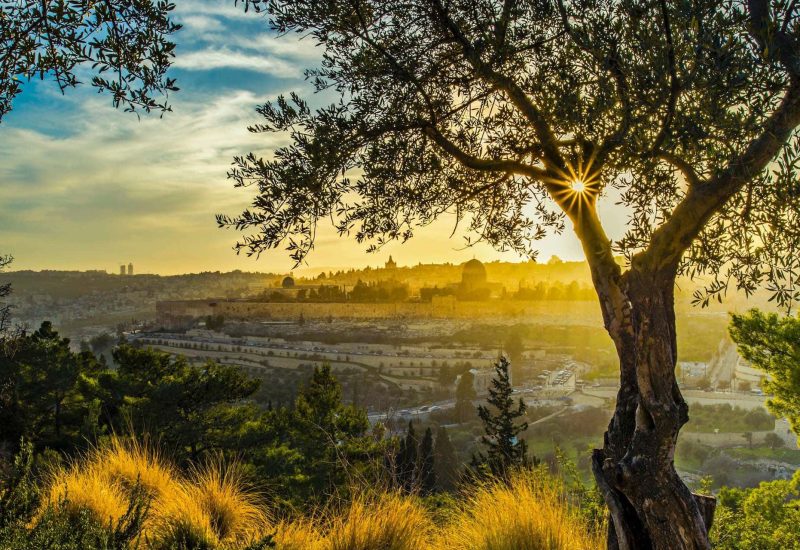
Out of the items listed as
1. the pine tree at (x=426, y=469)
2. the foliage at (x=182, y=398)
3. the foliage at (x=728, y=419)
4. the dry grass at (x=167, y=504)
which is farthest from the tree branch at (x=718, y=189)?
the foliage at (x=728, y=419)

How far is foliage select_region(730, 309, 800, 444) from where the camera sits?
9.04 m

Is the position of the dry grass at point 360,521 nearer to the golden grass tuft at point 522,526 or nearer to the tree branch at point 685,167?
the golden grass tuft at point 522,526

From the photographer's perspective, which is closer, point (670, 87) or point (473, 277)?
point (670, 87)

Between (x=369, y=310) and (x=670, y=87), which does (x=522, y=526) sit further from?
(x=369, y=310)

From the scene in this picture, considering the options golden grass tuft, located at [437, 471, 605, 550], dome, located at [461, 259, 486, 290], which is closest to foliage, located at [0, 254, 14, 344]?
golden grass tuft, located at [437, 471, 605, 550]

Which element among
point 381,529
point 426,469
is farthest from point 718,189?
point 426,469

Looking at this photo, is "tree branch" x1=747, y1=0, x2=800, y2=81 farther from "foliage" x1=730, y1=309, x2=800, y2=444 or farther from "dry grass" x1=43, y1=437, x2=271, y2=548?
"foliage" x1=730, y1=309, x2=800, y2=444

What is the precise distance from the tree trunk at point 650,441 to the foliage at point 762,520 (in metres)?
3.55

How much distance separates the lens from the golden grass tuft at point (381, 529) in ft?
13.6

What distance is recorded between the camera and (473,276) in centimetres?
7325

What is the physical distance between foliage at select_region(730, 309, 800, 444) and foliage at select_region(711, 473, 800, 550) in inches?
57.5

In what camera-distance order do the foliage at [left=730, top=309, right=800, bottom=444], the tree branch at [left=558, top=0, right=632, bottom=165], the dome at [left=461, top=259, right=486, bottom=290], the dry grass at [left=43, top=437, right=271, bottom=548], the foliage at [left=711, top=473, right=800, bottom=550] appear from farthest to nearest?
the dome at [left=461, top=259, right=486, bottom=290], the foliage at [left=730, top=309, right=800, bottom=444], the foliage at [left=711, top=473, right=800, bottom=550], the dry grass at [left=43, top=437, right=271, bottom=548], the tree branch at [left=558, top=0, right=632, bottom=165]

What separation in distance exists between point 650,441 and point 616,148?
175 centimetres

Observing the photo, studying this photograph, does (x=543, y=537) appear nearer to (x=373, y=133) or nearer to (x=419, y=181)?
(x=419, y=181)
